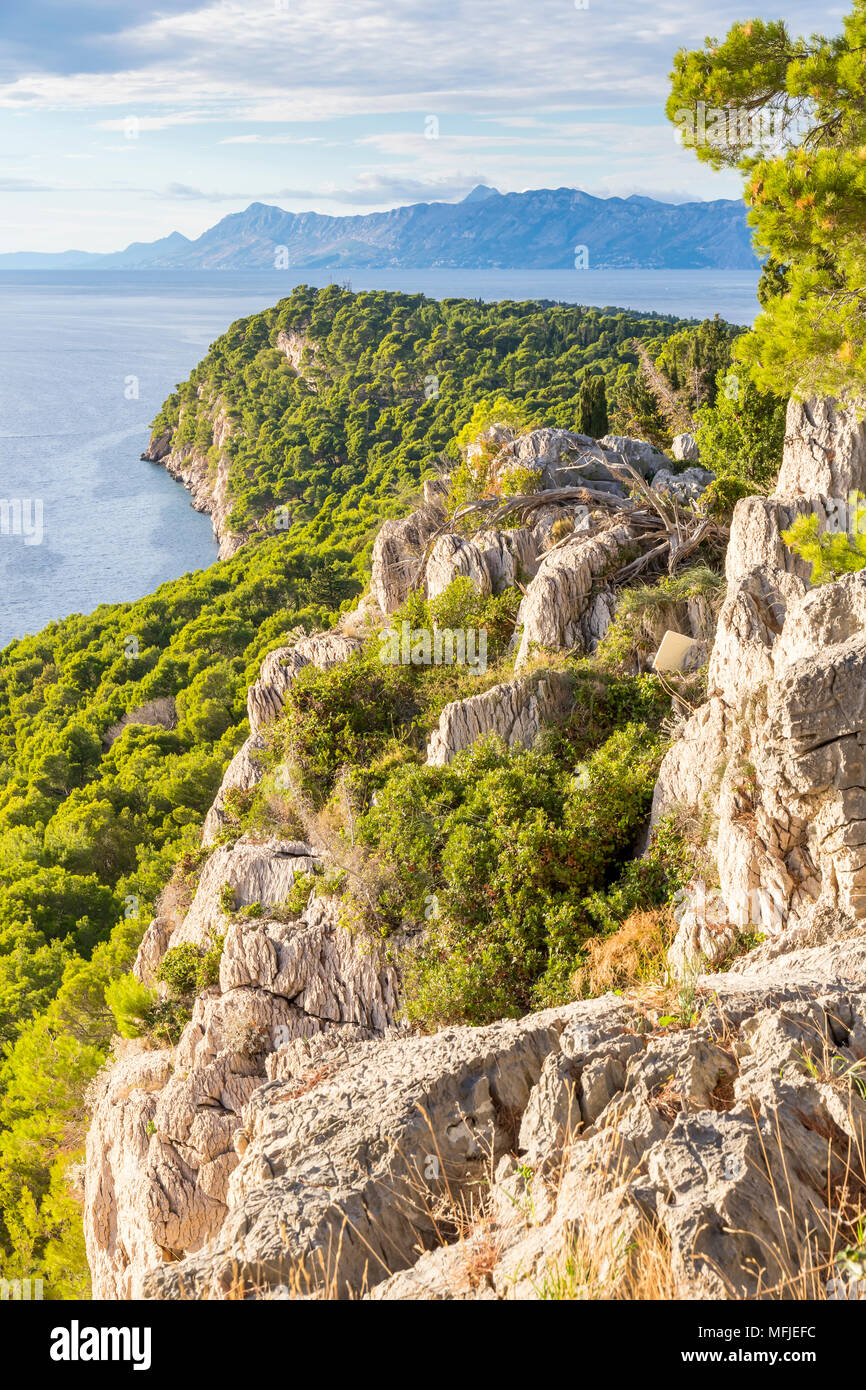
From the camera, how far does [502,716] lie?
14922 mm

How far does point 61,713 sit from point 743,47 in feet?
162

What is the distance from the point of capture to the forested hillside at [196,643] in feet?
70.4

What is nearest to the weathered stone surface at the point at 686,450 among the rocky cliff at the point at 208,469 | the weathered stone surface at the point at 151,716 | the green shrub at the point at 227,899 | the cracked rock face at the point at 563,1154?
the green shrub at the point at 227,899

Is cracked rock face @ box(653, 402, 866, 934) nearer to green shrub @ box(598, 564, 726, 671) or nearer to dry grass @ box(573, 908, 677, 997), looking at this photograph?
dry grass @ box(573, 908, 677, 997)

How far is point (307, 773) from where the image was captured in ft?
55.5

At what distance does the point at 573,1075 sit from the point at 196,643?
51756mm

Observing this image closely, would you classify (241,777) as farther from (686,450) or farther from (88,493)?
(88,493)

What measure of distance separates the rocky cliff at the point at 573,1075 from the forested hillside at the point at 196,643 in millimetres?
6489

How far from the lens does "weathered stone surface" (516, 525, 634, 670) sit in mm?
17406

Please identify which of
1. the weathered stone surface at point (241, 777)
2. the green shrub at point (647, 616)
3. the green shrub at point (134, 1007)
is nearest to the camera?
the green shrub at point (134, 1007)

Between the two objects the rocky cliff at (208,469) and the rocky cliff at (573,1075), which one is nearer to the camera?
the rocky cliff at (573,1075)

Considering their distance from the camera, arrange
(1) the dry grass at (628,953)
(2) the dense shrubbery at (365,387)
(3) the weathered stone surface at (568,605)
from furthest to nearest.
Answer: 1. (2) the dense shrubbery at (365,387)
2. (3) the weathered stone surface at (568,605)
3. (1) the dry grass at (628,953)

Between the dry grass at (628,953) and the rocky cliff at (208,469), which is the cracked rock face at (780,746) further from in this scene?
the rocky cliff at (208,469)
